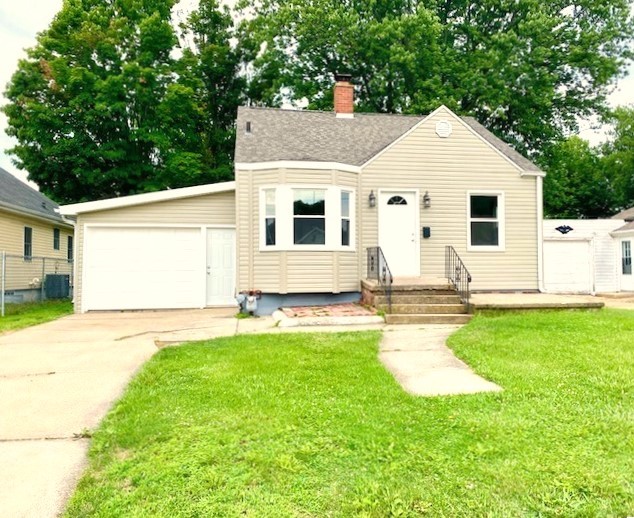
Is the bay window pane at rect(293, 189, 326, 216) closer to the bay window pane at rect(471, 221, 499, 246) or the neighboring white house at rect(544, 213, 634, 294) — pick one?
the bay window pane at rect(471, 221, 499, 246)

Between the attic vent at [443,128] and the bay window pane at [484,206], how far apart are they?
1.81m

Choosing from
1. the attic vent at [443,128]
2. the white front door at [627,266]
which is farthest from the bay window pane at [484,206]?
the white front door at [627,266]

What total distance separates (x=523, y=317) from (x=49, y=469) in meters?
7.41

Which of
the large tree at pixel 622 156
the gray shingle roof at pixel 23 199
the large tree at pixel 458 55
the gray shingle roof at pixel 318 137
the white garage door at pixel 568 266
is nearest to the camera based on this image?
the gray shingle roof at pixel 318 137

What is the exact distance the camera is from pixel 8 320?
10.1 meters

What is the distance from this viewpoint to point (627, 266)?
16.0 meters

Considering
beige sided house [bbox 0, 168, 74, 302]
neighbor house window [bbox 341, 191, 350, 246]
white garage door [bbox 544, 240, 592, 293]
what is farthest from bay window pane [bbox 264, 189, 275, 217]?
white garage door [bbox 544, 240, 592, 293]

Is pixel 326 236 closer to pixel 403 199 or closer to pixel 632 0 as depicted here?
pixel 403 199

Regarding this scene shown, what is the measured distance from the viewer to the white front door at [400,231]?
10.9 m

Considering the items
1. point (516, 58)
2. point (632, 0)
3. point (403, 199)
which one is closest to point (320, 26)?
point (516, 58)

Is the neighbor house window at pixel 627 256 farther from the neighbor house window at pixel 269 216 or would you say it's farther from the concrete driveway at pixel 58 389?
the concrete driveway at pixel 58 389

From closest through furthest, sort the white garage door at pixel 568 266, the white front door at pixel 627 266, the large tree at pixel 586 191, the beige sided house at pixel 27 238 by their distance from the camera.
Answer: the white garage door at pixel 568 266
the beige sided house at pixel 27 238
the white front door at pixel 627 266
the large tree at pixel 586 191

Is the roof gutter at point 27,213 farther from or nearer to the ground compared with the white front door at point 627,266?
farther from the ground

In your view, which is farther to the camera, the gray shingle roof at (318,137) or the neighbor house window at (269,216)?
the gray shingle roof at (318,137)
